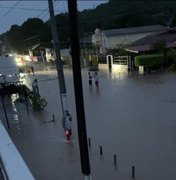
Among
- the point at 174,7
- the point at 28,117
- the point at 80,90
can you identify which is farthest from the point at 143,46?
the point at 174,7

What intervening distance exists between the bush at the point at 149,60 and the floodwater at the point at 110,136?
10839 millimetres

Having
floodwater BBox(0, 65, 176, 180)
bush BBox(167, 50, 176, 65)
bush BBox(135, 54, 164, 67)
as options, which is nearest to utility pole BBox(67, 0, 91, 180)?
floodwater BBox(0, 65, 176, 180)

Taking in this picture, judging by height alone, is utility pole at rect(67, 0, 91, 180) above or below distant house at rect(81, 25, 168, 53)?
above

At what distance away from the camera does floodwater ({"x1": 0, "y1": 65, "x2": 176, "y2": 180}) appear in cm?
1055

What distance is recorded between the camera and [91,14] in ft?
225

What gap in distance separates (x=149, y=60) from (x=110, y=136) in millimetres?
22243

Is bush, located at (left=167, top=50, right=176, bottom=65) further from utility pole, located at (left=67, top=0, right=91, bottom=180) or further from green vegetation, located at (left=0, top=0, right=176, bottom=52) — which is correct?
utility pole, located at (left=67, top=0, right=91, bottom=180)

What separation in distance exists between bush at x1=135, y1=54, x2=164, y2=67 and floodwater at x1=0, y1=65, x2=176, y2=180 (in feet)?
35.6

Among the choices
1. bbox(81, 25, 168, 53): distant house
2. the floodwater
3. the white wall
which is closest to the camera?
the floodwater

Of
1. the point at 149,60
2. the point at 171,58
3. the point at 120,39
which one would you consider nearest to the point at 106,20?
the point at 120,39

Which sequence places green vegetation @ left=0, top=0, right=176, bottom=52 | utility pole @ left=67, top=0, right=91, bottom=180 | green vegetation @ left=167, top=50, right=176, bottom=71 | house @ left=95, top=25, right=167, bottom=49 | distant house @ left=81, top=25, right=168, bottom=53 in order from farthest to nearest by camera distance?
1. green vegetation @ left=0, top=0, right=176, bottom=52
2. house @ left=95, top=25, right=167, bottom=49
3. distant house @ left=81, top=25, right=168, bottom=53
4. green vegetation @ left=167, top=50, right=176, bottom=71
5. utility pole @ left=67, top=0, right=91, bottom=180

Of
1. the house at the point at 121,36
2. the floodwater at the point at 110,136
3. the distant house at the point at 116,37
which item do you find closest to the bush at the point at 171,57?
the floodwater at the point at 110,136

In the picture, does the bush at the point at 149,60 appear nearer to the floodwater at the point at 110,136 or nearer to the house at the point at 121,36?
the floodwater at the point at 110,136

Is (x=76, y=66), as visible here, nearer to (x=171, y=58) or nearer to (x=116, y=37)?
(x=171, y=58)
